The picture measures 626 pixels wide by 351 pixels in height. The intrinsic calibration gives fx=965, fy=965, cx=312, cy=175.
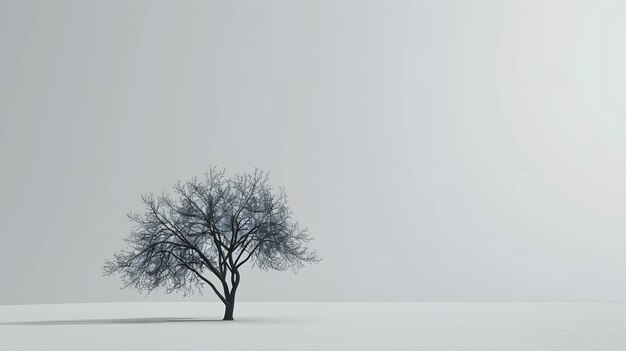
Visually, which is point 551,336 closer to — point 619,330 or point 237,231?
point 619,330

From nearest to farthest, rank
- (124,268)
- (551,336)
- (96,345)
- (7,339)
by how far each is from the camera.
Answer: (96,345), (7,339), (551,336), (124,268)

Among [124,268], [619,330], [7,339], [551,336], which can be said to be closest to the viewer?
[7,339]

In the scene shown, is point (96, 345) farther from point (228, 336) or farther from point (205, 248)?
point (205, 248)

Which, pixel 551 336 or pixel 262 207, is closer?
pixel 551 336

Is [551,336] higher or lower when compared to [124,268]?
lower

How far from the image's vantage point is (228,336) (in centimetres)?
3656

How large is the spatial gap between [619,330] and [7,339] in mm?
25052

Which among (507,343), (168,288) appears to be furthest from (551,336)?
(168,288)

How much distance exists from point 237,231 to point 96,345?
2292cm

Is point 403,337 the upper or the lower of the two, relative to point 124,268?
lower

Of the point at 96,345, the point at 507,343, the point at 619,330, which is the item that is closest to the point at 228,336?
the point at 96,345

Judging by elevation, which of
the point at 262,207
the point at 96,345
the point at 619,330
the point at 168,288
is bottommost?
the point at 96,345

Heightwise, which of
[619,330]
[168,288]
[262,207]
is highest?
[262,207]

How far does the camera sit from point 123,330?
1635 inches
